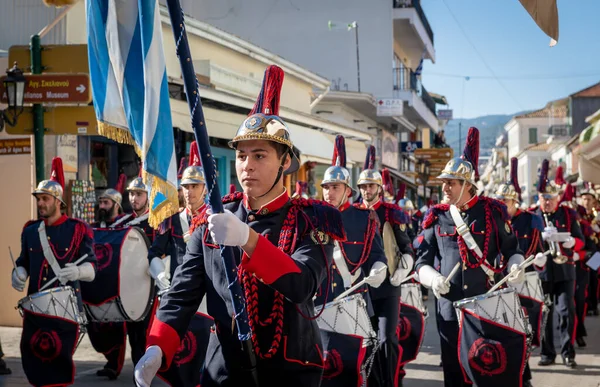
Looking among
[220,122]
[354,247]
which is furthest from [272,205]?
[220,122]

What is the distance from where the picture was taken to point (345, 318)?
7.27 m

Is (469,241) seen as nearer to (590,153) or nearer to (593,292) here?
(590,153)

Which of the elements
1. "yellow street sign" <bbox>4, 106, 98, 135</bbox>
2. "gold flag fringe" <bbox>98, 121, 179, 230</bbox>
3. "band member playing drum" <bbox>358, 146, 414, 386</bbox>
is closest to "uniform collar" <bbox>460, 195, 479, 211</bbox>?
"band member playing drum" <bbox>358, 146, 414, 386</bbox>

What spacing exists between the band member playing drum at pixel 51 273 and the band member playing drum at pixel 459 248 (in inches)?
134

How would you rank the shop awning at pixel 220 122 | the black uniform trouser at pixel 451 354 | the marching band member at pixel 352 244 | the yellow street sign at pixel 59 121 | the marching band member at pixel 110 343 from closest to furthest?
the black uniform trouser at pixel 451 354
the marching band member at pixel 352 244
the marching band member at pixel 110 343
the yellow street sign at pixel 59 121
the shop awning at pixel 220 122

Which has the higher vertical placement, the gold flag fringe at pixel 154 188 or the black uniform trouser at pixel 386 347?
the gold flag fringe at pixel 154 188

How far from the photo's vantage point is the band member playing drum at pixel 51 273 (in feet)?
28.4

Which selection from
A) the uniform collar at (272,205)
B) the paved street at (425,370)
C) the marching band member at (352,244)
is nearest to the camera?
the uniform collar at (272,205)

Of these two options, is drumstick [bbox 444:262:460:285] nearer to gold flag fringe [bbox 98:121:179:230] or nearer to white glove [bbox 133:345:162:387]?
gold flag fringe [bbox 98:121:179:230]

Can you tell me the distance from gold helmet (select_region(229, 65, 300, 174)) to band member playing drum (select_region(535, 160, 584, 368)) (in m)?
7.96

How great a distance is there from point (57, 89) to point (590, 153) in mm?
6353

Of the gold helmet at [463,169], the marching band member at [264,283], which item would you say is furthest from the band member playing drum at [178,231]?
the marching band member at [264,283]

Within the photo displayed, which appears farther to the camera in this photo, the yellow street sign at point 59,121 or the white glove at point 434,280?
the yellow street sign at point 59,121

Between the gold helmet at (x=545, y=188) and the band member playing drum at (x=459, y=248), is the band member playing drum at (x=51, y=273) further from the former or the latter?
the gold helmet at (x=545, y=188)
